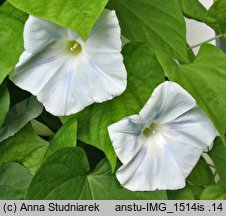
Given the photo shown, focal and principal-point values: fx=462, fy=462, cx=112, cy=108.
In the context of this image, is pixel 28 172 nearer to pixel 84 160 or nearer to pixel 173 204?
pixel 84 160

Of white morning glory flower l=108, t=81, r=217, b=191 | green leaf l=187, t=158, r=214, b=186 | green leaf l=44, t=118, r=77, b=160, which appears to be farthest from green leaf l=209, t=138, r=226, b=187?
green leaf l=44, t=118, r=77, b=160

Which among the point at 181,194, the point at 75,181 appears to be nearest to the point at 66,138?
the point at 75,181

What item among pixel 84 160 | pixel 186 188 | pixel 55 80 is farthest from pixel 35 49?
pixel 186 188

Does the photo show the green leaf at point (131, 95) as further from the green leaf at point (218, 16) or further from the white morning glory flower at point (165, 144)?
the green leaf at point (218, 16)

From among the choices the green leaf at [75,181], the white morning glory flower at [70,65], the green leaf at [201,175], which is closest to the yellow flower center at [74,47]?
the white morning glory flower at [70,65]

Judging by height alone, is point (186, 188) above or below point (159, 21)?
below
